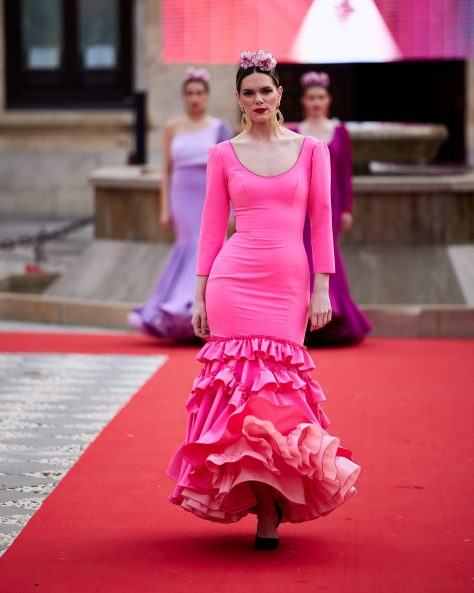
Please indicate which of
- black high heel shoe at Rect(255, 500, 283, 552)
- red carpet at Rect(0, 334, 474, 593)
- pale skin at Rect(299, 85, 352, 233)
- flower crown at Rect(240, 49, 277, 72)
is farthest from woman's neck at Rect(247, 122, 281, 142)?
pale skin at Rect(299, 85, 352, 233)

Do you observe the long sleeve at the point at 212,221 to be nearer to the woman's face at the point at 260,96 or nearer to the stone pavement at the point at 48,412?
the woman's face at the point at 260,96

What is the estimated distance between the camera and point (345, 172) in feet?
41.2

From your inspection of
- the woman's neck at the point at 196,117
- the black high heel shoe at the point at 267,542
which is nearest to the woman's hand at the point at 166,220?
the woman's neck at the point at 196,117

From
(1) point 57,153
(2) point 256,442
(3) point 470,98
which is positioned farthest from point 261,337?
(1) point 57,153

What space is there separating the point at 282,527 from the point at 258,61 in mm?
1876

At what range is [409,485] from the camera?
307 inches

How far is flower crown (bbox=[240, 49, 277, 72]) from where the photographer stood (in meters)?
6.68

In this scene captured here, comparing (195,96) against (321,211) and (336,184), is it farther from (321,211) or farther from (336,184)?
(321,211)

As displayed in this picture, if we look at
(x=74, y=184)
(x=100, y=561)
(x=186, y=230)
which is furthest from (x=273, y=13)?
(x=74, y=184)

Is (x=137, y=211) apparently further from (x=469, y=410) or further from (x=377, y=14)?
(x=469, y=410)

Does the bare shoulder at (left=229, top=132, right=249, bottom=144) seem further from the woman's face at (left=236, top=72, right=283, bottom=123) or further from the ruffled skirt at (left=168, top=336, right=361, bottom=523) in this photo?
the ruffled skirt at (left=168, top=336, right=361, bottom=523)

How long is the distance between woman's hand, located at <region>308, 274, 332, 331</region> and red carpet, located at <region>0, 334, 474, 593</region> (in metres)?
0.86

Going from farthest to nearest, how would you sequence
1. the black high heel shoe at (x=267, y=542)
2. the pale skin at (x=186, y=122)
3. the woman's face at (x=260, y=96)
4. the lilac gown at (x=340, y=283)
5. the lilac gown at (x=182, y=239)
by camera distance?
the lilac gown at (x=182, y=239) < the pale skin at (x=186, y=122) < the lilac gown at (x=340, y=283) < the woman's face at (x=260, y=96) < the black high heel shoe at (x=267, y=542)

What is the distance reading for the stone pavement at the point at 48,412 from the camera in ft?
25.1
